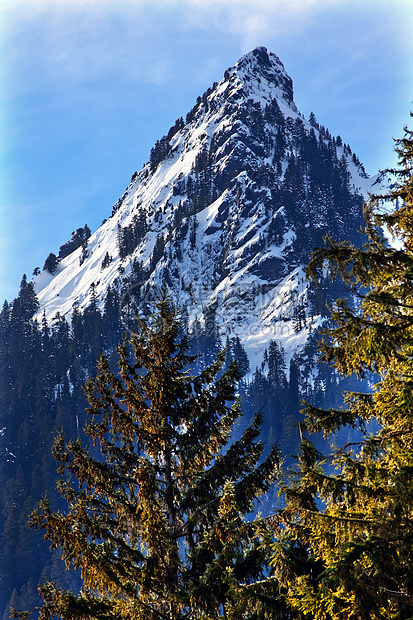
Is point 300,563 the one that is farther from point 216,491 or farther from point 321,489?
point 321,489

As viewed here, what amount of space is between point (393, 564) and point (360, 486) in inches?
42.8

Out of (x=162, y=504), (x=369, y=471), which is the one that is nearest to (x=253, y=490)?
(x=162, y=504)

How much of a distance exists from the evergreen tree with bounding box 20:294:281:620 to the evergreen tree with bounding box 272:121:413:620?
1558 mm

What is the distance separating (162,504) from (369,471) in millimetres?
4973

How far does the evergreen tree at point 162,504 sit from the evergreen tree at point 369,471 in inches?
61.3

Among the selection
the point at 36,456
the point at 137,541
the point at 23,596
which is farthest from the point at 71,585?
the point at 137,541

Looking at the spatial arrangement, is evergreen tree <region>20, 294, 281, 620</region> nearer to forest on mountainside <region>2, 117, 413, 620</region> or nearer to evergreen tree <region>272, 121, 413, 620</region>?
forest on mountainside <region>2, 117, 413, 620</region>

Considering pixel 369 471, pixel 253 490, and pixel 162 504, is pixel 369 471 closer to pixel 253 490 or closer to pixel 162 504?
pixel 253 490

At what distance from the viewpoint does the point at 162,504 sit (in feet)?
38.9

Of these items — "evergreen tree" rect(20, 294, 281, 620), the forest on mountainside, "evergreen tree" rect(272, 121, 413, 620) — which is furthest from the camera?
"evergreen tree" rect(20, 294, 281, 620)

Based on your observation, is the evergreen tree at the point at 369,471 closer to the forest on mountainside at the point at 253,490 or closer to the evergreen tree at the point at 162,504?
the forest on mountainside at the point at 253,490

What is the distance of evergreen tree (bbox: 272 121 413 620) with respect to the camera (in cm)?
725

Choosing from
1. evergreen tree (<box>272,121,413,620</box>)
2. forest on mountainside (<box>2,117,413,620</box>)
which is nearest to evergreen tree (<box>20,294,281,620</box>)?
forest on mountainside (<box>2,117,413,620</box>)

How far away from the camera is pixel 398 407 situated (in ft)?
26.0
